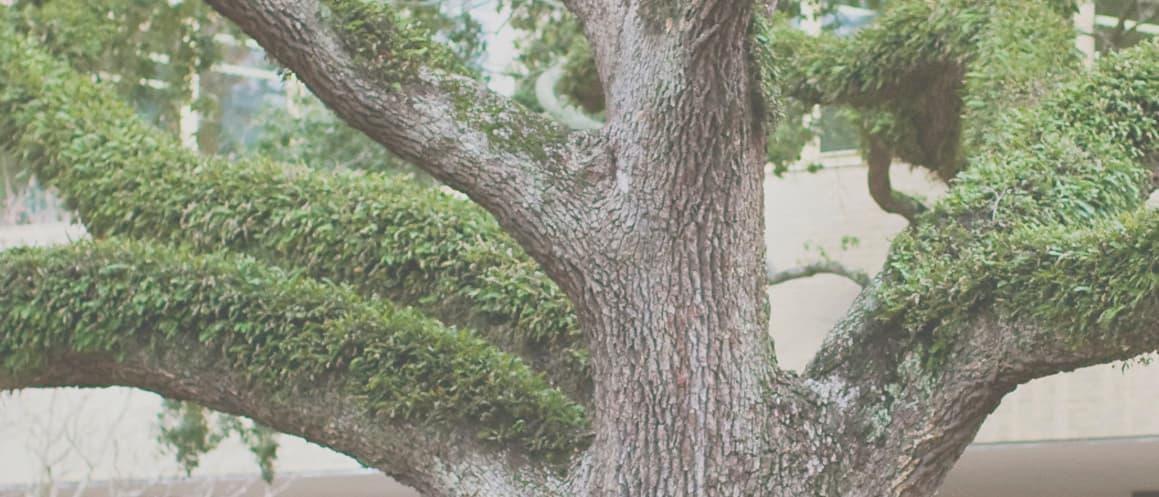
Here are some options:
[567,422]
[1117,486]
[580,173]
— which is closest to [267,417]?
[567,422]

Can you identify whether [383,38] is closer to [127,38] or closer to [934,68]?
[934,68]

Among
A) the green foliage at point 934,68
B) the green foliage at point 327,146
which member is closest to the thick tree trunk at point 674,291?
the green foliage at point 934,68

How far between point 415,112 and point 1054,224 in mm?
1886

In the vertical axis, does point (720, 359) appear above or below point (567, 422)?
above

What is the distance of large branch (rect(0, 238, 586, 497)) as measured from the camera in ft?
15.7

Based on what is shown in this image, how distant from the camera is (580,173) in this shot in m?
4.59

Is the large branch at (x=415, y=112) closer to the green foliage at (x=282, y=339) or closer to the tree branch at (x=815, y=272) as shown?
the green foliage at (x=282, y=339)

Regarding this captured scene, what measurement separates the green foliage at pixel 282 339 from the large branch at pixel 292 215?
0.63 meters

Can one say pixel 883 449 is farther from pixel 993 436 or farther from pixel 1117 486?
pixel 1117 486

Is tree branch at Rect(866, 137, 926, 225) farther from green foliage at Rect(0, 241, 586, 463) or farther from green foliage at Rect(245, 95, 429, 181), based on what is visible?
green foliage at Rect(0, 241, 586, 463)

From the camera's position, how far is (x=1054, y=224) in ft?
14.8

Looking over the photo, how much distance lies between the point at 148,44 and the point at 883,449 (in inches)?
219

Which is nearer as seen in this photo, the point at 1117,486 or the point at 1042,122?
the point at 1042,122

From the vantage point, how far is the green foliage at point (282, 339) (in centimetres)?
481
